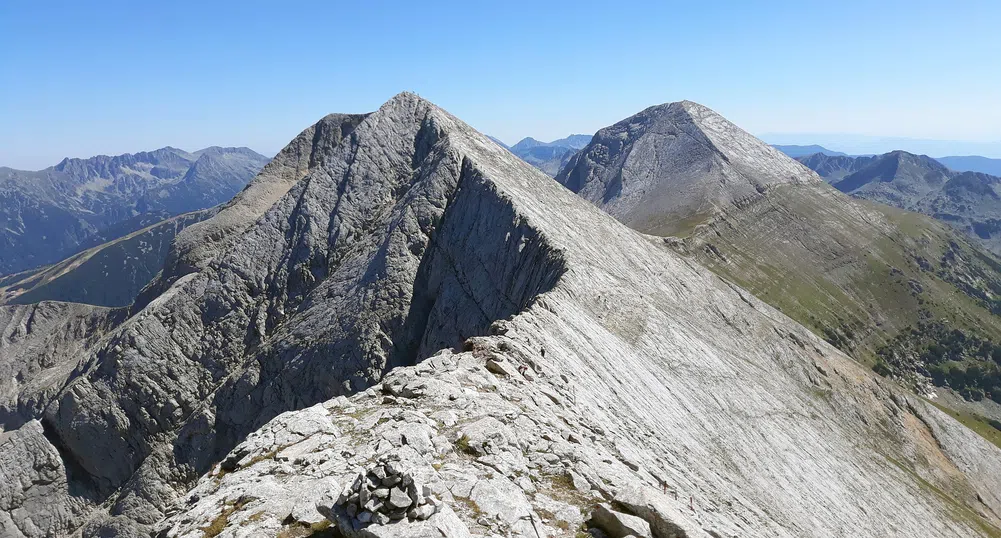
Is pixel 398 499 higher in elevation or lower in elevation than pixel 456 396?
higher

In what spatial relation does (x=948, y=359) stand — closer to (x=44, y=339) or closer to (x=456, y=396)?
(x=456, y=396)

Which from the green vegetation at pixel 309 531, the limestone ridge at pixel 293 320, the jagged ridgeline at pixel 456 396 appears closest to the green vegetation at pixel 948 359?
the jagged ridgeline at pixel 456 396

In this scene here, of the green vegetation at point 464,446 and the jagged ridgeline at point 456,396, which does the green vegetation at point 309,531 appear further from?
the green vegetation at point 464,446

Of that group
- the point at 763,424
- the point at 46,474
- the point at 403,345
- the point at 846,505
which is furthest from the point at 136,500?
the point at 846,505

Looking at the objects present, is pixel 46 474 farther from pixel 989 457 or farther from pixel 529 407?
pixel 989 457

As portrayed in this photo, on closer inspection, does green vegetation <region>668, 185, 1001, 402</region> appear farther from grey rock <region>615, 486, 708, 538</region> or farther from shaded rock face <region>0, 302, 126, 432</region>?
shaded rock face <region>0, 302, 126, 432</region>

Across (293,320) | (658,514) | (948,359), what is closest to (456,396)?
(658,514)

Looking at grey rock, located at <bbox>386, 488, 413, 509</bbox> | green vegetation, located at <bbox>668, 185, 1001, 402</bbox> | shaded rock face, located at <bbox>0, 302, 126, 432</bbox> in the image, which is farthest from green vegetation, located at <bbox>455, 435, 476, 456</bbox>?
green vegetation, located at <bbox>668, 185, 1001, 402</bbox>
